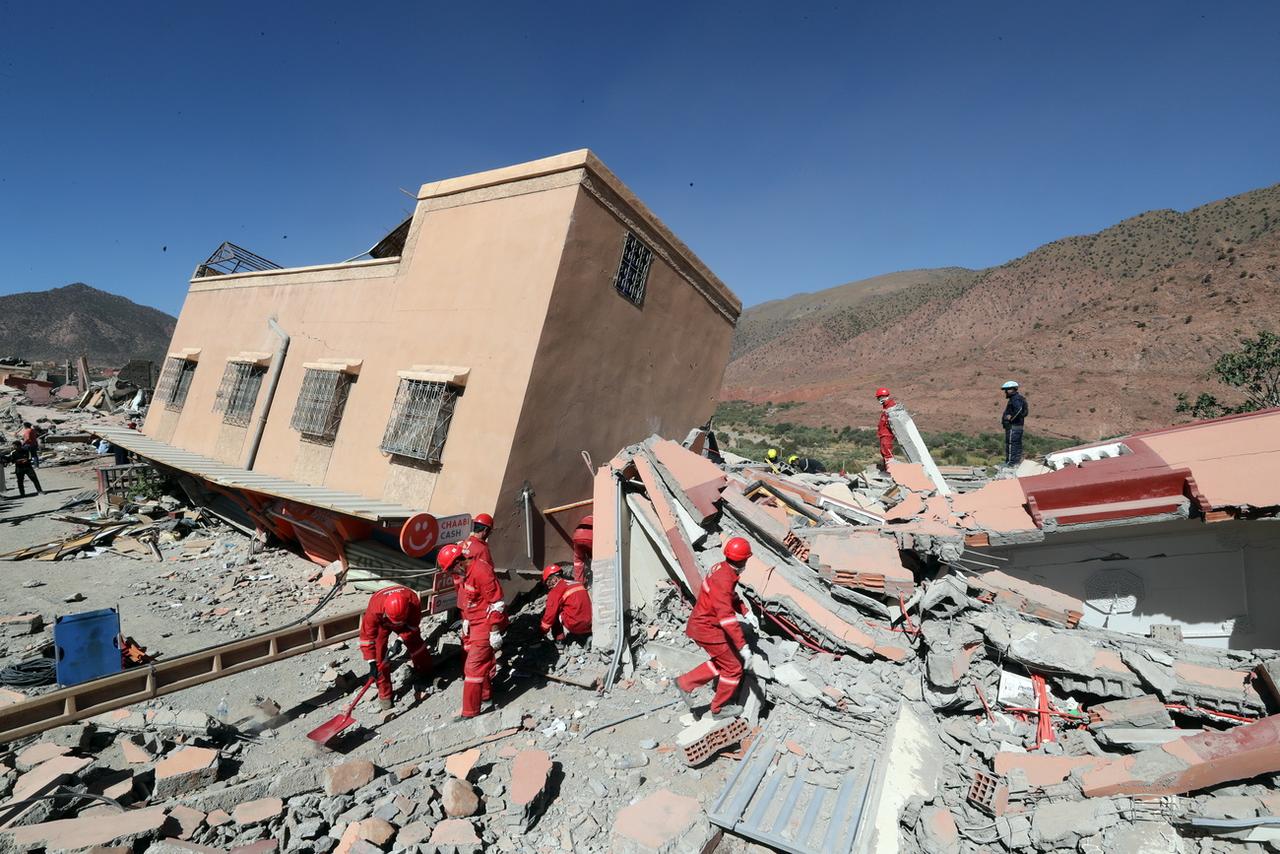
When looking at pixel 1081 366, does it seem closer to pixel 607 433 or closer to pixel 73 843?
pixel 607 433

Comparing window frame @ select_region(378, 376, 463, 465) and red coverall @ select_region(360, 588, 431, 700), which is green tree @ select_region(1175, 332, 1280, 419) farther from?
red coverall @ select_region(360, 588, 431, 700)

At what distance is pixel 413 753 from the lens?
4852mm

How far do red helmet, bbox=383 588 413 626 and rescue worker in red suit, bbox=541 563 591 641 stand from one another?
1.57 meters

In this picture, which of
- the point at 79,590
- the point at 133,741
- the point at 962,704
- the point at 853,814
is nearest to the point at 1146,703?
the point at 962,704

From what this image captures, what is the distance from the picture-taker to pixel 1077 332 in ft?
138

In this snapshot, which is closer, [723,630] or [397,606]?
[723,630]

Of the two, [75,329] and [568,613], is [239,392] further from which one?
[75,329]

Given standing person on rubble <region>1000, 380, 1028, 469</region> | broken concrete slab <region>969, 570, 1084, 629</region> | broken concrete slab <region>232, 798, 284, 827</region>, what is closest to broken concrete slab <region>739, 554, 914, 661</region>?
broken concrete slab <region>969, 570, 1084, 629</region>

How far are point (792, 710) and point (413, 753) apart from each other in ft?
10.3

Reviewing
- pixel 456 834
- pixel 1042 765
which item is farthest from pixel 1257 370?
pixel 456 834

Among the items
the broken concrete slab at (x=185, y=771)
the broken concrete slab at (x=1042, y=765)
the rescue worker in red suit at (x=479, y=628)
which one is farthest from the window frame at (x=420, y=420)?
the broken concrete slab at (x=1042, y=765)

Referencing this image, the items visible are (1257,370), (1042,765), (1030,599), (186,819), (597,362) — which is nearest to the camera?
(1042,765)

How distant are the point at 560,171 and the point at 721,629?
18.7 feet

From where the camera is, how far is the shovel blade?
Result: 16.6 ft
